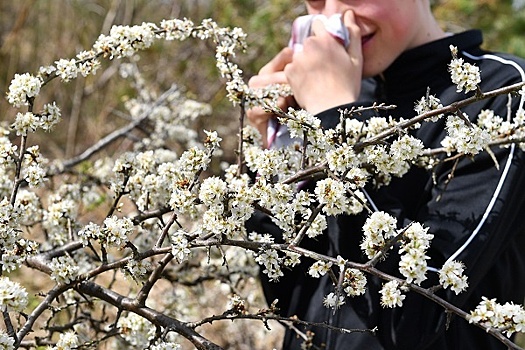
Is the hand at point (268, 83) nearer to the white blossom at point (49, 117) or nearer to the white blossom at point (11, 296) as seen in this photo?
the white blossom at point (49, 117)

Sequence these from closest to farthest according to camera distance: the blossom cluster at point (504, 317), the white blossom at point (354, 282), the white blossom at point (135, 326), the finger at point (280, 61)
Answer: the blossom cluster at point (504, 317) → the white blossom at point (354, 282) → the white blossom at point (135, 326) → the finger at point (280, 61)

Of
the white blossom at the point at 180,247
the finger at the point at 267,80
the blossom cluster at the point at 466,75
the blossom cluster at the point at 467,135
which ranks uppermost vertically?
the finger at the point at 267,80

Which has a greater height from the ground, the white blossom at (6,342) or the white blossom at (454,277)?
the white blossom at (6,342)

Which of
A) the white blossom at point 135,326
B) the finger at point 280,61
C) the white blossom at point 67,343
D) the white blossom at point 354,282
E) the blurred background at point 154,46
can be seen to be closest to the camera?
the white blossom at point 354,282

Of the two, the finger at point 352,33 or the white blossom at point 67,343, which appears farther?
the finger at point 352,33

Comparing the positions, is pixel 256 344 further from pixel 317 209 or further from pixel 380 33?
pixel 317 209

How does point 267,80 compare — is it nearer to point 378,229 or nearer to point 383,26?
point 383,26

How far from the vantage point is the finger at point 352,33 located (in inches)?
62.3

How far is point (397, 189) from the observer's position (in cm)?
152

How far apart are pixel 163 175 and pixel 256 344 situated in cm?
213

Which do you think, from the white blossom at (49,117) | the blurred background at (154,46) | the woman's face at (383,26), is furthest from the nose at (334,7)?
the blurred background at (154,46)

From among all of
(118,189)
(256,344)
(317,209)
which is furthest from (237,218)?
(256,344)

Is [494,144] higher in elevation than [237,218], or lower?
higher

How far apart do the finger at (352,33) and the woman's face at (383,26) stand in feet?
0.08
